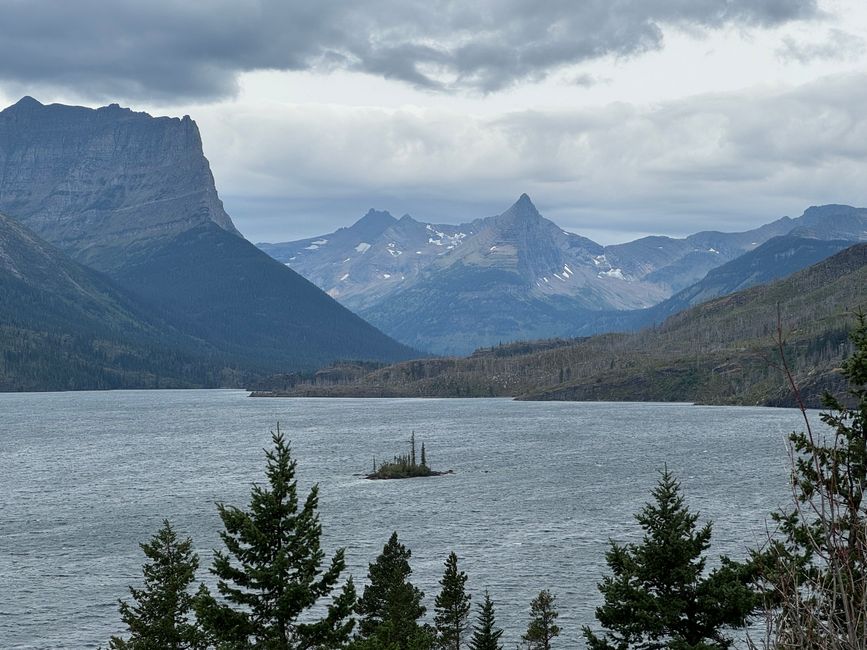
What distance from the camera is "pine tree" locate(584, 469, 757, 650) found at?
3975 cm

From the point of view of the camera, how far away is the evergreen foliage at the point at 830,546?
14406mm

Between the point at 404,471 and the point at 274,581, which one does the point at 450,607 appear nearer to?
the point at 274,581

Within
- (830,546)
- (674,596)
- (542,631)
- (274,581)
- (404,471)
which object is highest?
(830,546)

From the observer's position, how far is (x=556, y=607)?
8994 centimetres

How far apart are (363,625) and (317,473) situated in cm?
13118

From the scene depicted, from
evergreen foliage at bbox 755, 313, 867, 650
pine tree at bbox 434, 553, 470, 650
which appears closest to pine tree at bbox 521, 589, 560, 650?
pine tree at bbox 434, 553, 470, 650

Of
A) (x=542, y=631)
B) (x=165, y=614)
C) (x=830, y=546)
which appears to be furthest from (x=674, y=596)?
(x=542, y=631)

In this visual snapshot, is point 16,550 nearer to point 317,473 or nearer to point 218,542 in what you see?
point 218,542

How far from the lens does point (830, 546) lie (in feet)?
47.5

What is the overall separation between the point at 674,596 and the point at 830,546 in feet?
94.1

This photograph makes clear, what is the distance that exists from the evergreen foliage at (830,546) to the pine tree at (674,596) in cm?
319

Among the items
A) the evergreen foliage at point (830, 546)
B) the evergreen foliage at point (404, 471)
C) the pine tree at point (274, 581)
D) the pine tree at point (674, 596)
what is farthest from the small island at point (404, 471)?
the evergreen foliage at point (830, 546)

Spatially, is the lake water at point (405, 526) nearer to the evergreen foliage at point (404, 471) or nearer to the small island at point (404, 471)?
the small island at point (404, 471)

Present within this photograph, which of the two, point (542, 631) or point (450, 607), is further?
point (542, 631)
